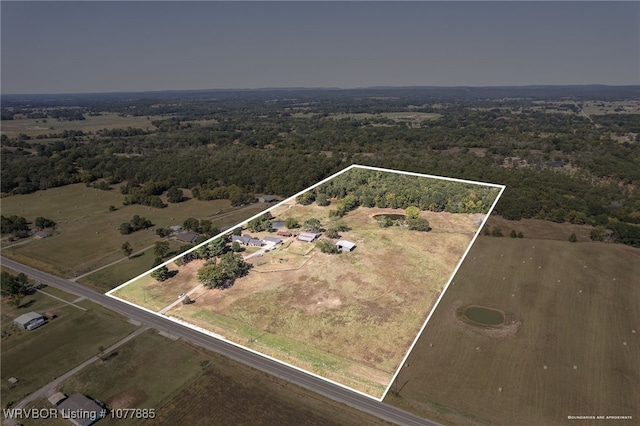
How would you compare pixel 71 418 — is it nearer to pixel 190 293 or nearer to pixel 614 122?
pixel 190 293

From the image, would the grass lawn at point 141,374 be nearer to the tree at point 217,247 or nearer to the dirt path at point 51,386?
the dirt path at point 51,386

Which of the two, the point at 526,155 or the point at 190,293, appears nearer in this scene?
the point at 190,293

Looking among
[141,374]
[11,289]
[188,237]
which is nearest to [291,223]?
[141,374]

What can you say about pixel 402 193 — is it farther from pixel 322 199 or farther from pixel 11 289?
pixel 11 289

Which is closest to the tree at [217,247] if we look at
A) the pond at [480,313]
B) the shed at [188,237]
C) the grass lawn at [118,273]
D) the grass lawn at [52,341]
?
the pond at [480,313]

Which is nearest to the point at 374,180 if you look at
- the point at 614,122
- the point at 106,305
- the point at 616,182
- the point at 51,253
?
the point at 106,305

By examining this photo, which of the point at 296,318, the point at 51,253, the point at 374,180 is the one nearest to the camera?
the point at 296,318
